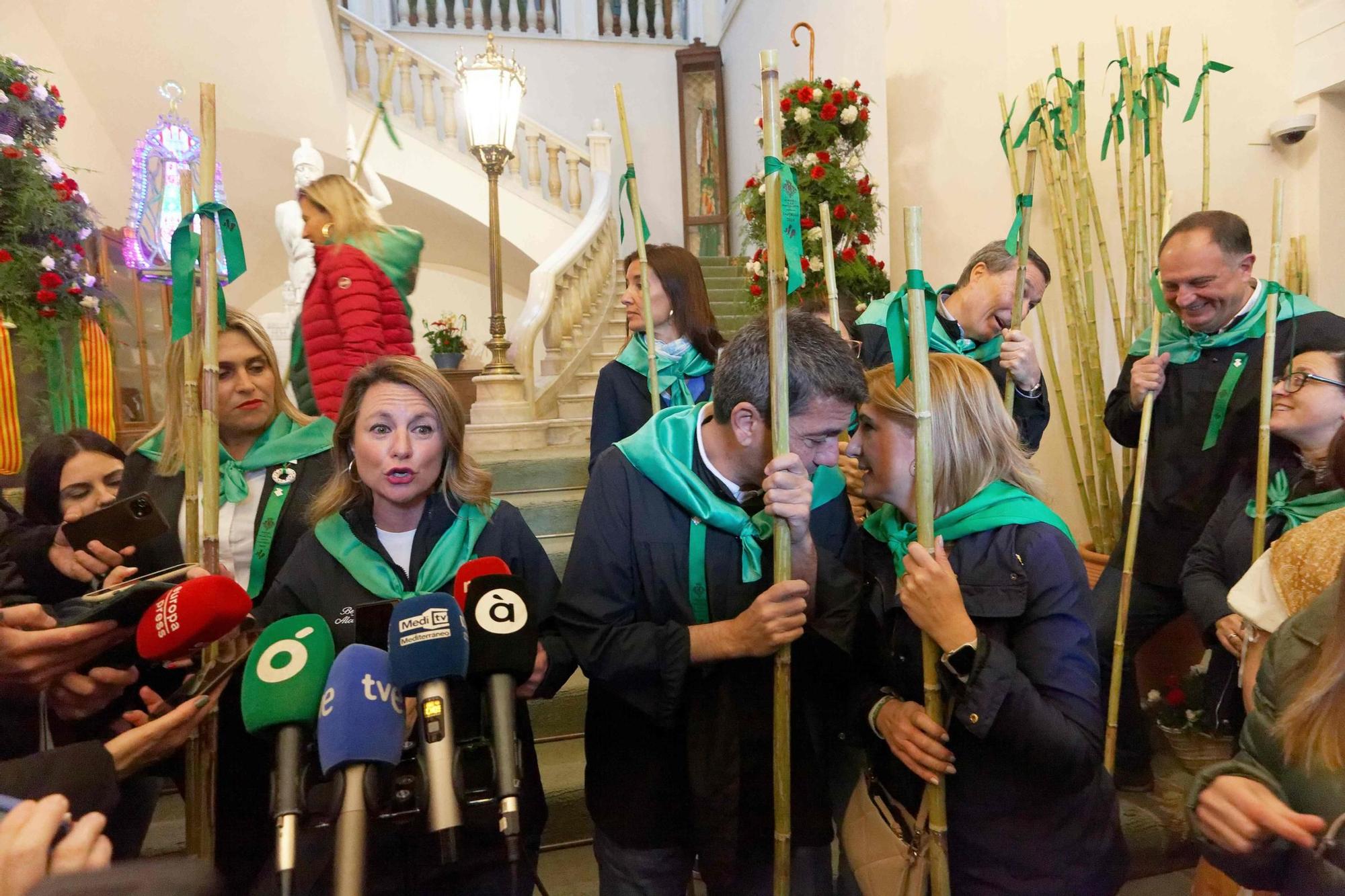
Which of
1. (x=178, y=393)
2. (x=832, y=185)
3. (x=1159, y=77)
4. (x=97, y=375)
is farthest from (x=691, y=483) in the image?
(x=97, y=375)

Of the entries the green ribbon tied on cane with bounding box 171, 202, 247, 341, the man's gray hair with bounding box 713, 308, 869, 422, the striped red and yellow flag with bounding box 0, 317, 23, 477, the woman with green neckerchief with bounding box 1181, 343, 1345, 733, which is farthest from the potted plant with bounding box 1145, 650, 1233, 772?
the striped red and yellow flag with bounding box 0, 317, 23, 477

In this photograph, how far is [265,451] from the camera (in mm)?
1630

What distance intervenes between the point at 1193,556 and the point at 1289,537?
728mm

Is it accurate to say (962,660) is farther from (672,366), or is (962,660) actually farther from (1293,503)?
(672,366)

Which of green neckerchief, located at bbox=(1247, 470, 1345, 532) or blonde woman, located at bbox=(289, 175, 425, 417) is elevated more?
blonde woman, located at bbox=(289, 175, 425, 417)

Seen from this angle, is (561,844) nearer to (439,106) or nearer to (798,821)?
(798,821)

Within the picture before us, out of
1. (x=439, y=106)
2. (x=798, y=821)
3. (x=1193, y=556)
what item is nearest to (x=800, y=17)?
(x=439, y=106)

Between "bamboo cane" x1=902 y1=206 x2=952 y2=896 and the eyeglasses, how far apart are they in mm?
1086

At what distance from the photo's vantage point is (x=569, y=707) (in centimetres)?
268

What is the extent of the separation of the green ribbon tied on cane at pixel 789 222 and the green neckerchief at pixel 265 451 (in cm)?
97

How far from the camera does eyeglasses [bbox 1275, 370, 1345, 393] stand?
1646mm

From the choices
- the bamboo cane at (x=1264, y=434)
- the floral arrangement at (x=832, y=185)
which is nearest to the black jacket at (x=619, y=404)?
the bamboo cane at (x=1264, y=434)

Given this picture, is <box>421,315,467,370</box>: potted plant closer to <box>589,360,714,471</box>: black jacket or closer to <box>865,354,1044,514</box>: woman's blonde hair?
<box>589,360,714,471</box>: black jacket

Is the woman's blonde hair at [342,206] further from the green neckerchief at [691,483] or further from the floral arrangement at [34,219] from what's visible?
the floral arrangement at [34,219]
